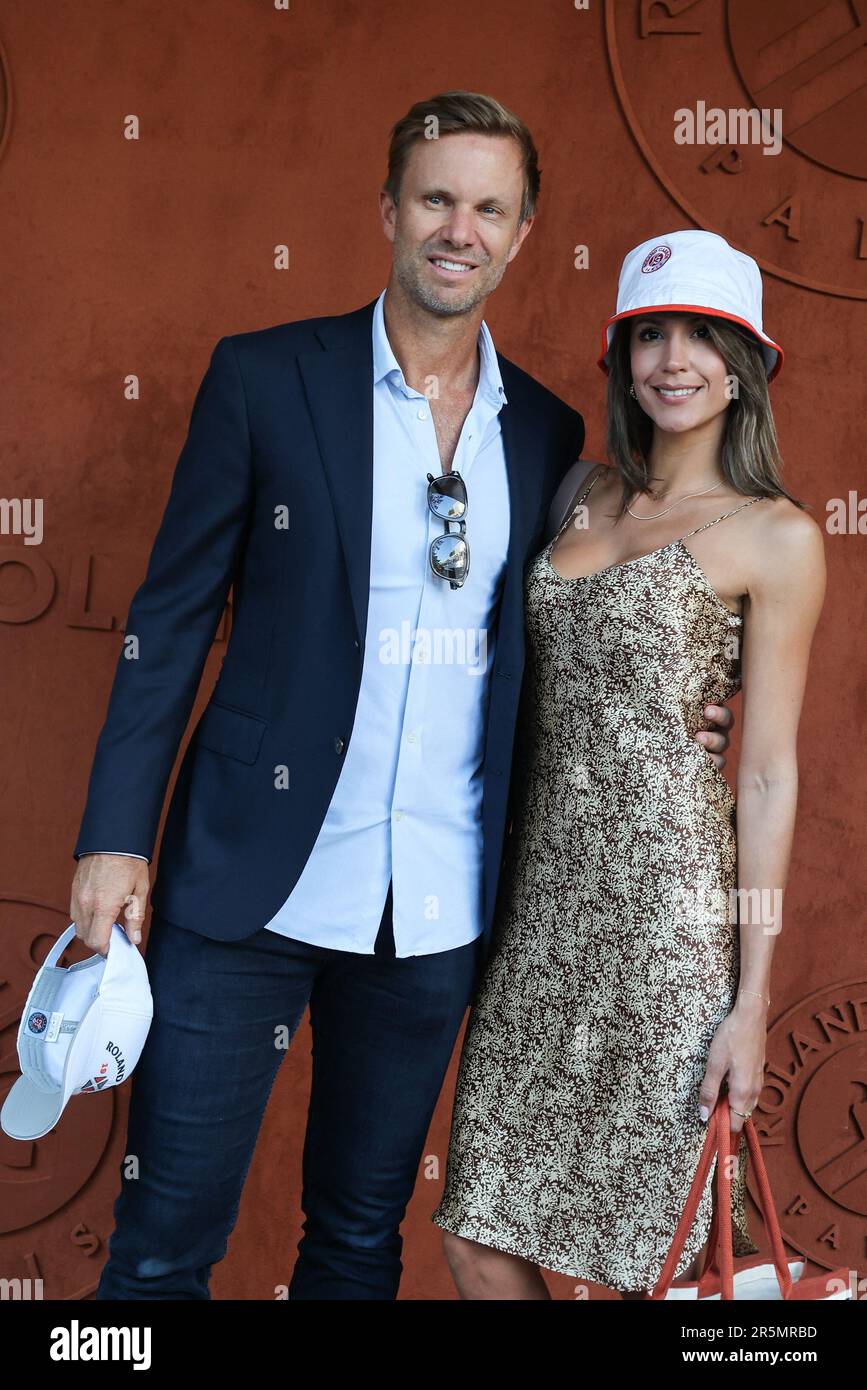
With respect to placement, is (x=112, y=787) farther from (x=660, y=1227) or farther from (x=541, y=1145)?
(x=660, y=1227)

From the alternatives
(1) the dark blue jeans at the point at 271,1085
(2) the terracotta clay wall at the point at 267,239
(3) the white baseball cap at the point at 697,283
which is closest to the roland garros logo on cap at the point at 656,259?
(3) the white baseball cap at the point at 697,283

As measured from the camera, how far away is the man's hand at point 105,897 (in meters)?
1.95

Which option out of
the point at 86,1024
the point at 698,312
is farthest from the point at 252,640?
the point at 698,312

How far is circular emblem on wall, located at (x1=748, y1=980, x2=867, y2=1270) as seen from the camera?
297 cm

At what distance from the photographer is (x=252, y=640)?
205 centimetres

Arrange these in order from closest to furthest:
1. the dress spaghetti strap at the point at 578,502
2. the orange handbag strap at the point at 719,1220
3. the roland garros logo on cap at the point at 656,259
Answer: the orange handbag strap at the point at 719,1220 → the roland garros logo on cap at the point at 656,259 → the dress spaghetti strap at the point at 578,502

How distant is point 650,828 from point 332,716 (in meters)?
0.49

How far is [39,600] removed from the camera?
2777 mm

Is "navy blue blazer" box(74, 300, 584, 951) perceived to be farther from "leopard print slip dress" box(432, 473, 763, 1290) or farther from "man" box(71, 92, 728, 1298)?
"leopard print slip dress" box(432, 473, 763, 1290)

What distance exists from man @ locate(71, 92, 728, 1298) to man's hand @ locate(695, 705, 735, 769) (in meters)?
0.01

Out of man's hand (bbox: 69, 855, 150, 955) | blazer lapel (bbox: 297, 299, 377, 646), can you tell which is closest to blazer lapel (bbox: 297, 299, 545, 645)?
blazer lapel (bbox: 297, 299, 377, 646)

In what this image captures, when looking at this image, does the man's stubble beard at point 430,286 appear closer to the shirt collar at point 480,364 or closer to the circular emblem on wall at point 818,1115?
the shirt collar at point 480,364

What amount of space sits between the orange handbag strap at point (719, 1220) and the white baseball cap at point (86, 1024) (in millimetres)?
789

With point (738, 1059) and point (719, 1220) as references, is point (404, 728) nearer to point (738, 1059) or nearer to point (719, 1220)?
point (738, 1059)
